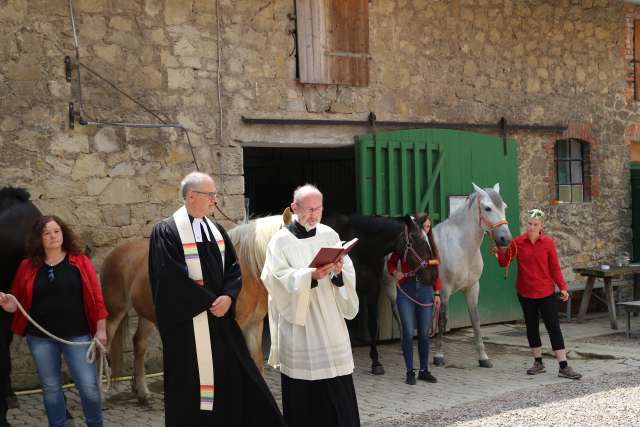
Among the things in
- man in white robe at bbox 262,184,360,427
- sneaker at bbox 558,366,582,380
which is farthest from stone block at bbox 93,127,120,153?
sneaker at bbox 558,366,582,380

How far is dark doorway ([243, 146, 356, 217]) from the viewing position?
11977 millimetres

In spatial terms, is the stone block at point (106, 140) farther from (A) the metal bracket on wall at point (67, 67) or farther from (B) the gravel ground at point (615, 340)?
(B) the gravel ground at point (615, 340)

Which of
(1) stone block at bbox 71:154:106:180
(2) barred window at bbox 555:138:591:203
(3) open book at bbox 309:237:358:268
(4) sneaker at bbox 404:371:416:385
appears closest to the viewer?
(3) open book at bbox 309:237:358:268

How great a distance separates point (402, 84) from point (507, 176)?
79.3 inches

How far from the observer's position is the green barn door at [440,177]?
973 cm

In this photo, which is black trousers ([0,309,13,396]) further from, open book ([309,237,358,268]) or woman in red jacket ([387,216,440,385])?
woman in red jacket ([387,216,440,385])

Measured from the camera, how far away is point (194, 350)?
470 centimetres

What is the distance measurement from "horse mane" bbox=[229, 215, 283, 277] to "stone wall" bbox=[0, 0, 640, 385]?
2.46 metres

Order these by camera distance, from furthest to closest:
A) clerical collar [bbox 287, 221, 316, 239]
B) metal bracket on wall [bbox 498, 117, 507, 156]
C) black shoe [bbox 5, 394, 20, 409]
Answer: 1. metal bracket on wall [bbox 498, 117, 507, 156]
2. black shoe [bbox 5, 394, 20, 409]
3. clerical collar [bbox 287, 221, 316, 239]

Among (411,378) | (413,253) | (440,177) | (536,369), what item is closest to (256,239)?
(413,253)

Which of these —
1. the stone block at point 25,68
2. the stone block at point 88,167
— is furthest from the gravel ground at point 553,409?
the stone block at point 25,68

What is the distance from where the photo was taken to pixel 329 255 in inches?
180

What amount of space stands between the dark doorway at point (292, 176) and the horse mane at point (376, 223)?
11.0 ft

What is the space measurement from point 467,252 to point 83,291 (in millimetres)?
4794
